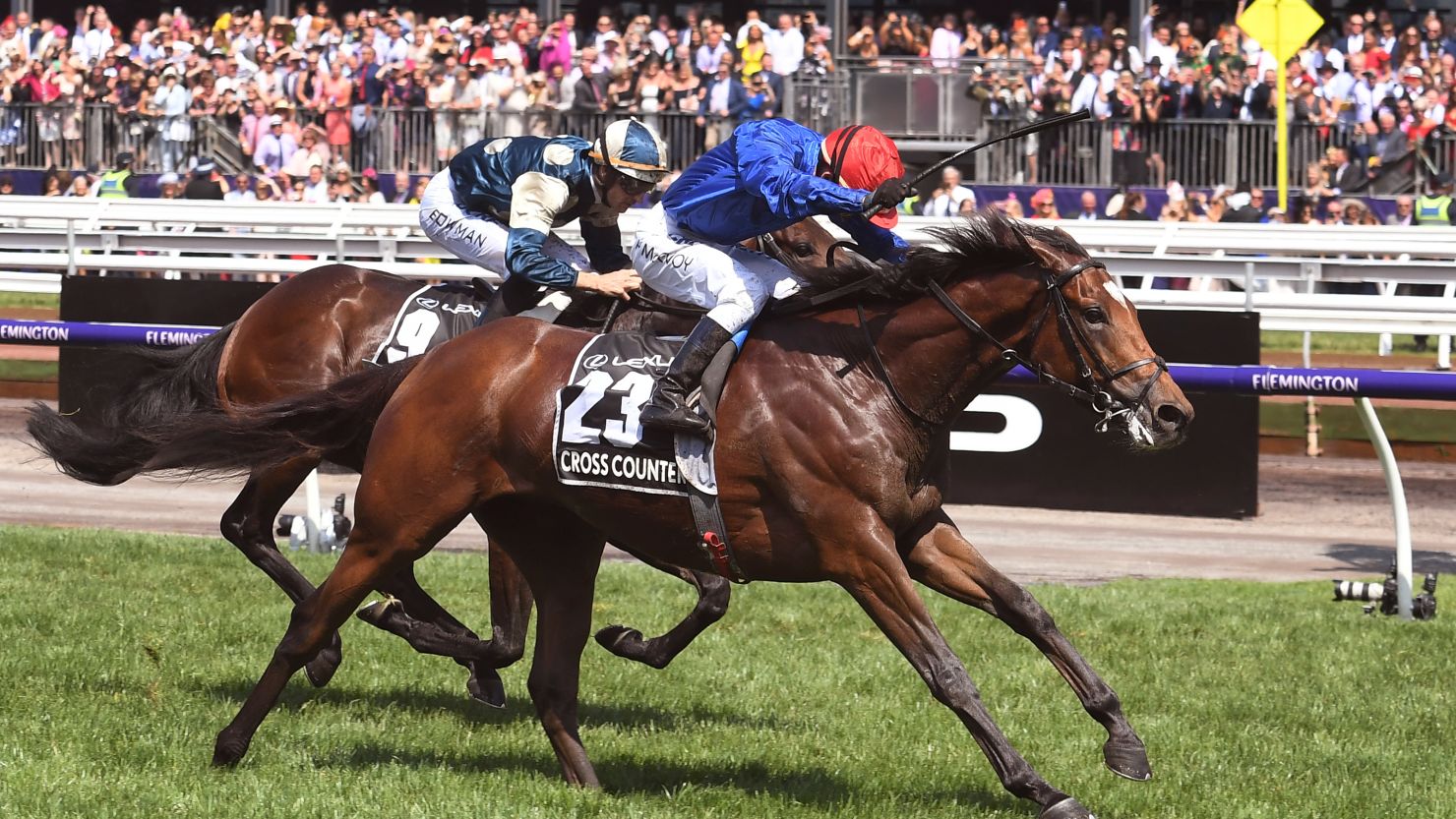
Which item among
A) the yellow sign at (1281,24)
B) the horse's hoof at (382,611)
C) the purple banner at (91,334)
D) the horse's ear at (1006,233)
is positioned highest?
the yellow sign at (1281,24)

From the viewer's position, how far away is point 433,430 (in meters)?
5.79

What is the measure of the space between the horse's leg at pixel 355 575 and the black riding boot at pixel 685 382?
0.70m

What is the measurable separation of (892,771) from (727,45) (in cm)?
1813

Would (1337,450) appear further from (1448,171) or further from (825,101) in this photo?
(825,101)

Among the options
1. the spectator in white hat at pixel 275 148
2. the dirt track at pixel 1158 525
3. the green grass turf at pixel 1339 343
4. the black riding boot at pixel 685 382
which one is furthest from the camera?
the spectator in white hat at pixel 275 148

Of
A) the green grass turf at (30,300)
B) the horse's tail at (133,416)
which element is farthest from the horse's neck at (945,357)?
the green grass turf at (30,300)

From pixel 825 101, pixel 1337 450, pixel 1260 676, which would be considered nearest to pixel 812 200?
pixel 1260 676

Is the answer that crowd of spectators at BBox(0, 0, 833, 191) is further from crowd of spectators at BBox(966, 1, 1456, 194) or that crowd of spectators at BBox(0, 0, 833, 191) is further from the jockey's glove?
Result: the jockey's glove

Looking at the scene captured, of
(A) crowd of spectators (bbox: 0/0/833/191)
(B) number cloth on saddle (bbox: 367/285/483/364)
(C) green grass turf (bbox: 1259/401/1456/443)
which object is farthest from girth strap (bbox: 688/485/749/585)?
(A) crowd of spectators (bbox: 0/0/833/191)

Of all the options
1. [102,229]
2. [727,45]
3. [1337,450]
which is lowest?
[1337,450]

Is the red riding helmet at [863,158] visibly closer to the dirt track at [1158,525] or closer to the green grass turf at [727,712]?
the green grass turf at [727,712]

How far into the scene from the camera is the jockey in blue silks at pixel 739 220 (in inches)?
220

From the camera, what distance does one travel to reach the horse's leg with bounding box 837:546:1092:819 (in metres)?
5.16

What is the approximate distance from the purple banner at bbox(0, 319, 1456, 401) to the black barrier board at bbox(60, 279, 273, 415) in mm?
3075
